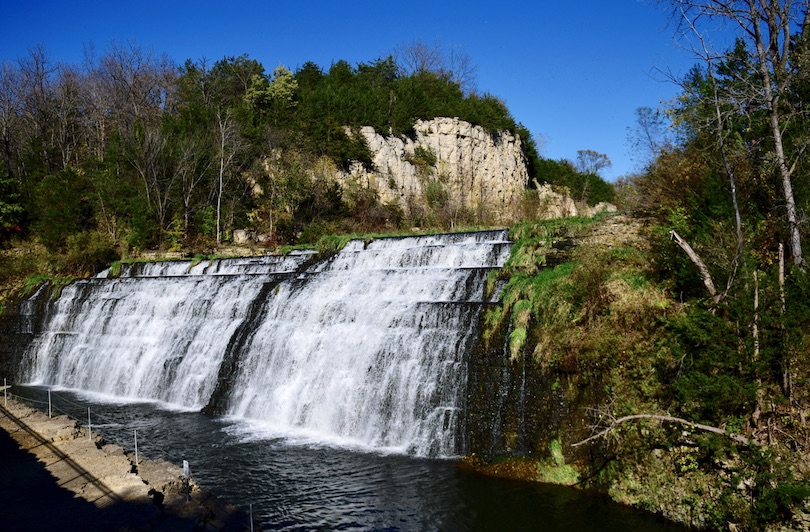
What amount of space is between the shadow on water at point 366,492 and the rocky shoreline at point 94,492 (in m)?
1.12

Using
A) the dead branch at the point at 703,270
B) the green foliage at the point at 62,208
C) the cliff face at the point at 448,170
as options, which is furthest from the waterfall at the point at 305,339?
the cliff face at the point at 448,170

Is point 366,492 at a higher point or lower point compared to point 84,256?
lower

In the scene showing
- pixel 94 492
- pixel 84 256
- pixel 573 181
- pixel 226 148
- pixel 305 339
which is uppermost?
pixel 573 181

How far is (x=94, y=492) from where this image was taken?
316 inches

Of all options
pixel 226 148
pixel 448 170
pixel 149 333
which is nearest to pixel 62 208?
pixel 226 148

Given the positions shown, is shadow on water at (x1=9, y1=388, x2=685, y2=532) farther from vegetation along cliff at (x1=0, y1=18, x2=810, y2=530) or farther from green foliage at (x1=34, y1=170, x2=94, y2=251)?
green foliage at (x1=34, y1=170, x2=94, y2=251)

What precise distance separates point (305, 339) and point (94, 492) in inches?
292

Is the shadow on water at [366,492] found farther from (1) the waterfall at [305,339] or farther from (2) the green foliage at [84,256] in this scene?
(2) the green foliage at [84,256]

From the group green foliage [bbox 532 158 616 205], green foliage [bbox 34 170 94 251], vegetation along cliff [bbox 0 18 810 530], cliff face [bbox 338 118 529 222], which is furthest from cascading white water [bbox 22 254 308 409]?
green foliage [bbox 532 158 616 205]

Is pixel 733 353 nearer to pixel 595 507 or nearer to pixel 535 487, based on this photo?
pixel 595 507

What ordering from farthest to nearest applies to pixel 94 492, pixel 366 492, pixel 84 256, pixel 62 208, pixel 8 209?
pixel 8 209
pixel 62 208
pixel 84 256
pixel 366 492
pixel 94 492

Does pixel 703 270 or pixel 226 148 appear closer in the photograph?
pixel 703 270

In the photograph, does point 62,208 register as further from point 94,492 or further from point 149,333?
point 94,492

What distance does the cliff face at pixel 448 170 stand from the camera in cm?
4094
